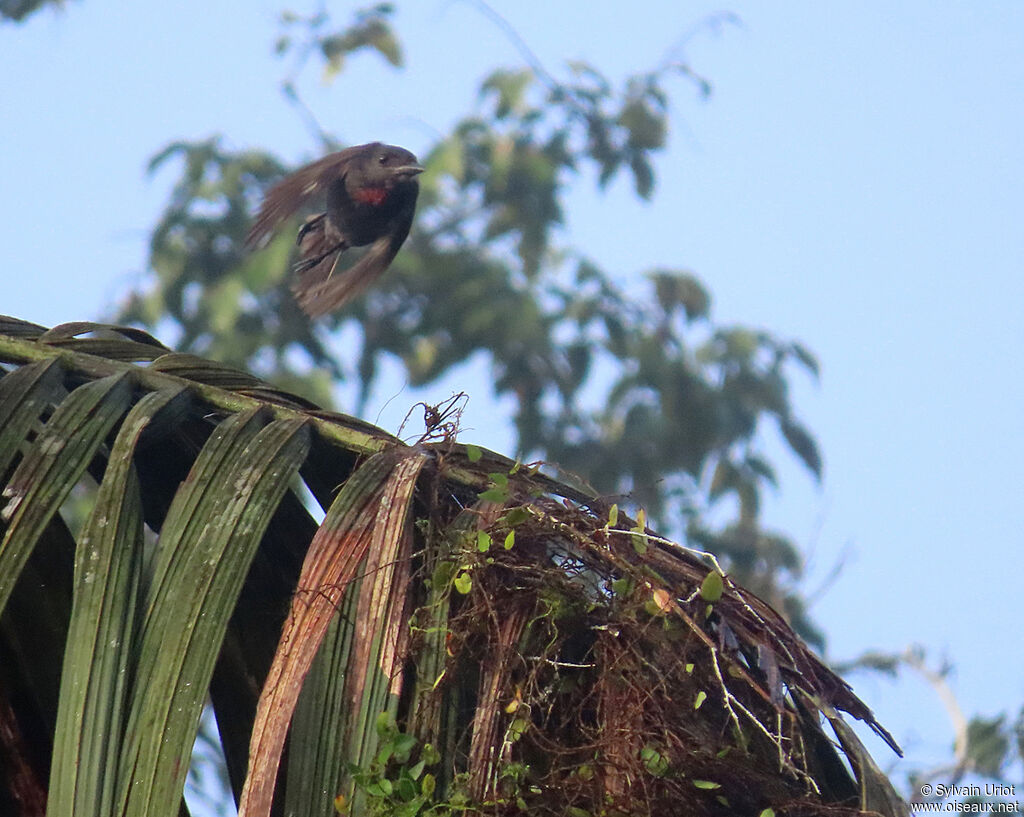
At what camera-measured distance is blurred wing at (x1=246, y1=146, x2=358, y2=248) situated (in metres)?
4.92

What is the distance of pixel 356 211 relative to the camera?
5590 mm

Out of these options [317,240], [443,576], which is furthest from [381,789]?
[317,240]

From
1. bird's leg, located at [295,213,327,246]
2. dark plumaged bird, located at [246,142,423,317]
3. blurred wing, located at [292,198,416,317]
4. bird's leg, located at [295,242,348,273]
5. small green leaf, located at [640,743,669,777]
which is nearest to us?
small green leaf, located at [640,743,669,777]

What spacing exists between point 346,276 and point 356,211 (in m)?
0.39

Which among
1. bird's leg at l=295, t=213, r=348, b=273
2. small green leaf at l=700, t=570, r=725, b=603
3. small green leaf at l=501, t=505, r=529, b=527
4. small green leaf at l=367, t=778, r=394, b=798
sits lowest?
small green leaf at l=367, t=778, r=394, b=798

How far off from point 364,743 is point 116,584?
1.38ft

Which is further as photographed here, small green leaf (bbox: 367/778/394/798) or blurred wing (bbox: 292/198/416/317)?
blurred wing (bbox: 292/198/416/317)

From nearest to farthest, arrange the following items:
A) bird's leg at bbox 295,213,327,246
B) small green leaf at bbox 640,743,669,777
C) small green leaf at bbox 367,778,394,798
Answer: small green leaf at bbox 367,778,394,798
small green leaf at bbox 640,743,669,777
bird's leg at bbox 295,213,327,246

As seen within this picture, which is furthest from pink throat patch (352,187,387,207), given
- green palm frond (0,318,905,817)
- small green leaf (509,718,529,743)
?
small green leaf (509,718,529,743)

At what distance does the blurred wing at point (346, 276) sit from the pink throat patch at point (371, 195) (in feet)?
0.43

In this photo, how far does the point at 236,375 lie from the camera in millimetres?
2467

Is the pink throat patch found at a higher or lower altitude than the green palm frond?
higher

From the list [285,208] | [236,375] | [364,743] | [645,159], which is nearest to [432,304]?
[645,159]

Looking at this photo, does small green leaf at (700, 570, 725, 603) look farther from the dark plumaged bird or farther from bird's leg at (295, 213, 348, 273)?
bird's leg at (295, 213, 348, 273)
